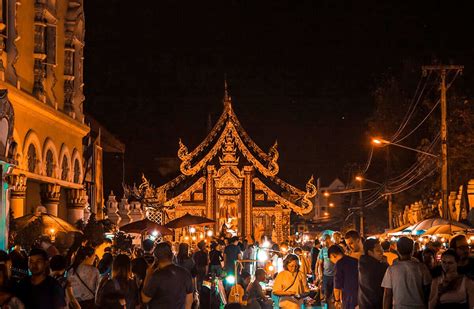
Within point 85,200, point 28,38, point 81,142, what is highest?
point 28,38

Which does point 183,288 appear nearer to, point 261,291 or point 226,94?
point 261,291

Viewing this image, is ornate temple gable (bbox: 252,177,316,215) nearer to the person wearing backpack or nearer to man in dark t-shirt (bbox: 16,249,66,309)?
the person wearing backpack

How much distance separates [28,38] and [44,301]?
59.3 ft

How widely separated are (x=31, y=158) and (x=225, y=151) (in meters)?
22.7

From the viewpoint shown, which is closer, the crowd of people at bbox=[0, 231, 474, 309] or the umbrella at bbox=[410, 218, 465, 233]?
the crowd of people at bbox=[0, 231, 474, 309]

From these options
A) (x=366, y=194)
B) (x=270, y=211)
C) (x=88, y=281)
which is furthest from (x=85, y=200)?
(x=366, y=194)

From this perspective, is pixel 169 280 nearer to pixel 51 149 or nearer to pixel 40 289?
pixel 40 289

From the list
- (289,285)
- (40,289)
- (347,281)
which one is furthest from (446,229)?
(40,289)

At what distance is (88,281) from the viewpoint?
37.0 feet

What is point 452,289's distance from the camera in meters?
9.91

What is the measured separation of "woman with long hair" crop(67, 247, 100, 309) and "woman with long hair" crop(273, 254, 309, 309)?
4728 mm

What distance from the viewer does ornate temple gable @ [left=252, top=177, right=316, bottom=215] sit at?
47219 millimetres

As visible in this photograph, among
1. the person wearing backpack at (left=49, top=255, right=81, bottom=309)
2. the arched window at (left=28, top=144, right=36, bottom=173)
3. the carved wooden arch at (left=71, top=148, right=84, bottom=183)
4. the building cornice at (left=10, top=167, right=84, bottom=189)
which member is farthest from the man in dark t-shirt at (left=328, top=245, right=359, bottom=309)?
the carved wooden arch at (left=71, top=148, right=84, bottom=183)

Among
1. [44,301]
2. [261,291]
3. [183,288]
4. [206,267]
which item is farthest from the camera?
[206,267]
